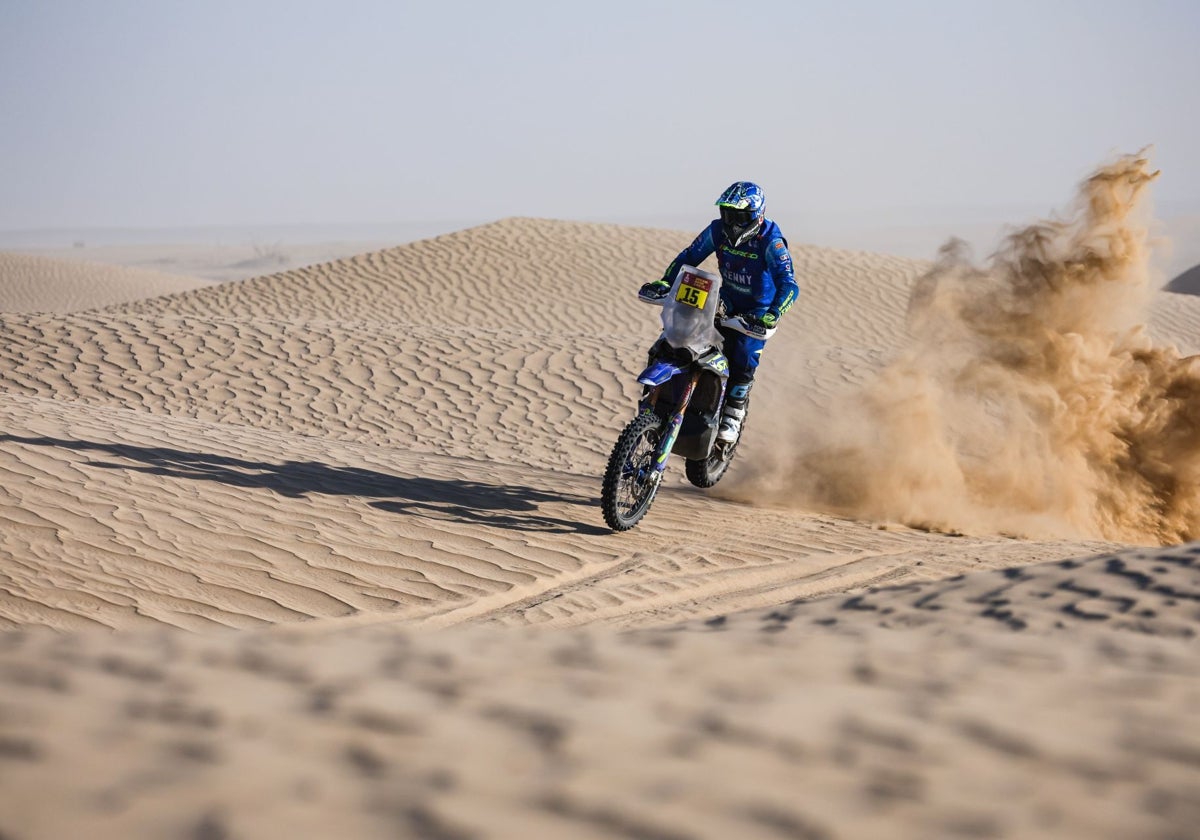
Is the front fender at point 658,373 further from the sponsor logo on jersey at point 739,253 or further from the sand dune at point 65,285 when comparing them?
the sand dune at point 65,285

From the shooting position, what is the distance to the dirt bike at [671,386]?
6109 millimetres

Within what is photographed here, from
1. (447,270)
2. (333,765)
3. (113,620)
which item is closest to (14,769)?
(333,765)

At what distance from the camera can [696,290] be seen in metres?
6.18

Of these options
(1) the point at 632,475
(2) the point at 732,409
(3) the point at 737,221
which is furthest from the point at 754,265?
(1) the point at 632,475

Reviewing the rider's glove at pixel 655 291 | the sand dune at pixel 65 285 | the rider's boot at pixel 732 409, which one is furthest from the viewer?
the sand dune at pixel 65 285

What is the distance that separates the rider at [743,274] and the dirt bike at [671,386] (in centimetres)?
18

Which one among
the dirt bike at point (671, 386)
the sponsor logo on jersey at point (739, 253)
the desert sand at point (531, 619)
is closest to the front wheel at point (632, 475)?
the dirt bike at point (671, 386)

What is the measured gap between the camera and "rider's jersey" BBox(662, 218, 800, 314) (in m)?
6.66

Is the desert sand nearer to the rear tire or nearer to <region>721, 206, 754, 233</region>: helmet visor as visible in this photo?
the rear tire

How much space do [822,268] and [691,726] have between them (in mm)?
23851

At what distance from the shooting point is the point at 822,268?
25156mm

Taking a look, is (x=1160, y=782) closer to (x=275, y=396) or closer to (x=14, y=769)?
(x=14, y=769)

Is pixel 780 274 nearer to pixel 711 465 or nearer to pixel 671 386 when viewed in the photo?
pixel 671 386

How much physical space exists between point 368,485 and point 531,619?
256 centimetres
